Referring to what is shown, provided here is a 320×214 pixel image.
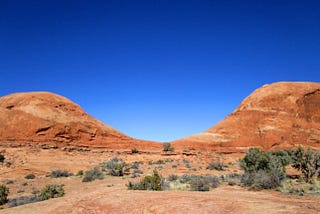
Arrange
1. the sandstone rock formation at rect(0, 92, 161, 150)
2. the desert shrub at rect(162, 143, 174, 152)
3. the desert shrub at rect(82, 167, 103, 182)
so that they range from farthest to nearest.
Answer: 1. the desert shrub at rect(162, 143, 174, 152)
2. the sandstone rock formation at rect(0, 92, 161, 150)
3. the desert shrub at rect(82, 167, 103, 182)

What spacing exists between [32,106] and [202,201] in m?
35.6

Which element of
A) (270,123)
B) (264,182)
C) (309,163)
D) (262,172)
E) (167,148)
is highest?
(270,123)

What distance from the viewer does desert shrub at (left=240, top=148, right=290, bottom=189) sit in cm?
1128

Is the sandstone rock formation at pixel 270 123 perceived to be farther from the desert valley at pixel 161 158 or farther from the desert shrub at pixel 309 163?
the desert shrub at pixel 309 163

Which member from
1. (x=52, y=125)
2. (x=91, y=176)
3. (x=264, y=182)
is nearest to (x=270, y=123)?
(x=52, y=125)

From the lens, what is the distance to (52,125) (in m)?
35.2

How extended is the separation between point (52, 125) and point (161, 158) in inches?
565

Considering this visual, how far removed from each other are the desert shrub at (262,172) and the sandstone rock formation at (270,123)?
21.4 metres

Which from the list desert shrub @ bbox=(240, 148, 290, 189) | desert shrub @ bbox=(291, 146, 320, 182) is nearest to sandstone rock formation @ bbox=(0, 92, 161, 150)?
desert shrub @ bbox=(240, 148, 290, 189)

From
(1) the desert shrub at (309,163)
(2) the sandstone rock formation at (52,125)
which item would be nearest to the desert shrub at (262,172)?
(1) the desert shrub at (309,163)

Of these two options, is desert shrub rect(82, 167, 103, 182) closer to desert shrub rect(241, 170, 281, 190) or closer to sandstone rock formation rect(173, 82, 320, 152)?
desert shrub rect(241, 170, 281, 190)

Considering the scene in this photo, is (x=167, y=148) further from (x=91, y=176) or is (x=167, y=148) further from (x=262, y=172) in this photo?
(x=262, y=172)

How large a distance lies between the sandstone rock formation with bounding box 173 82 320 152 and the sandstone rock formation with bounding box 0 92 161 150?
30.6 ft

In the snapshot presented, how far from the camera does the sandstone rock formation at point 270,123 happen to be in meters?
40.7
